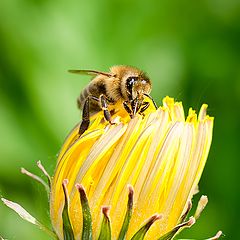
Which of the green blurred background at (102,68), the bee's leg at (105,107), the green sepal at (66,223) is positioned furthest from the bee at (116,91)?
the green blurred background at (102,68)

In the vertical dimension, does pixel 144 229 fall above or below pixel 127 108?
below

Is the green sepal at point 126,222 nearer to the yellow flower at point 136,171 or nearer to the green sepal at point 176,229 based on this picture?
the yellow flower at point 136,171

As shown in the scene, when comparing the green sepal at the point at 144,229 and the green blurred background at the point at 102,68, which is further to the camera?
the green blurred background at the point at 102,68

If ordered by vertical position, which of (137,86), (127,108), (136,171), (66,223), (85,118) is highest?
(137,86)

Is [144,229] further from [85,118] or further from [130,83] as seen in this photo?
[130,83]

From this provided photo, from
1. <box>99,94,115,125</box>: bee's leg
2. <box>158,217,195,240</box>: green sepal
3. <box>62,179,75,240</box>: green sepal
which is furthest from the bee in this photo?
<box>158,217,195,240</box>: green sepal

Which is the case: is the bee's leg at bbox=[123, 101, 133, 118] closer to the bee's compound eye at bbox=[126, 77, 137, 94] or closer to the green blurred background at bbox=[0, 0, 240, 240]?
the bee's compound eye at bbox=[126, 77, 137, 94]

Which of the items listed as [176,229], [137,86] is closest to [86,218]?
[176,229]

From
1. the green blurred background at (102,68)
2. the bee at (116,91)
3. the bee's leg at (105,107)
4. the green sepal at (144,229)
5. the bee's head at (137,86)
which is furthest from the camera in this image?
the green blurred background at (102,68)

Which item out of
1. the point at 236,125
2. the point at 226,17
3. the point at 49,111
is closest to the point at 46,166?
the point at 49,111
